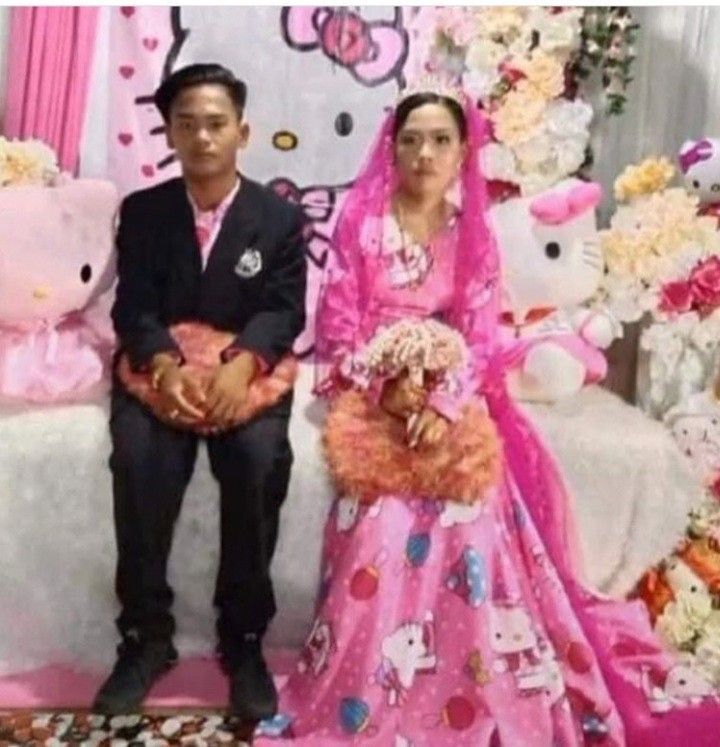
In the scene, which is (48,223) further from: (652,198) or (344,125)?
(652,198)

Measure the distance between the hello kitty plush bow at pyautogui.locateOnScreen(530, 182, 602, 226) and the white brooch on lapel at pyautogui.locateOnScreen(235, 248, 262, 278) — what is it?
53 cm

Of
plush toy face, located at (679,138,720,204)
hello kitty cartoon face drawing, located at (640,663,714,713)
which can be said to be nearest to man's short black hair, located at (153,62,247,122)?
plush toy face, located at (679,138,720,204)

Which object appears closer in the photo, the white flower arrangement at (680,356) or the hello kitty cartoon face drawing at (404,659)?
the hello kitty cartoon face drawing at (404,659)

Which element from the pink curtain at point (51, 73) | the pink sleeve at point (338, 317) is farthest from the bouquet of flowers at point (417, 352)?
the pink curtain at point (51, 73)

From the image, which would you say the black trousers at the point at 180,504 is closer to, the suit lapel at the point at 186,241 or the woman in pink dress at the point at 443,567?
the woman in pink dress at the point at 443,567

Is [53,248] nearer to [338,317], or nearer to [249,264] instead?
[249,264]

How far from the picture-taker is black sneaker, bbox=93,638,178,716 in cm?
201

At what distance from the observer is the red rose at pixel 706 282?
7.58ft

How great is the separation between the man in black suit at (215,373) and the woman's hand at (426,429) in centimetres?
22

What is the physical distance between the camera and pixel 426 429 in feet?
6.50

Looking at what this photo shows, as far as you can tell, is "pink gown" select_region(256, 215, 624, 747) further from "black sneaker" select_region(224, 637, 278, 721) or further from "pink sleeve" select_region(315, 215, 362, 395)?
"pink sleeve" select_region(315, 215, 362, 395)

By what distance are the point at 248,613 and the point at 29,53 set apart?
1.13 m

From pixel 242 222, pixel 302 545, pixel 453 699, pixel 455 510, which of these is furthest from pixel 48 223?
pixel 453 699

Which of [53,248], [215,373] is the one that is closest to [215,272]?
[215,373]
